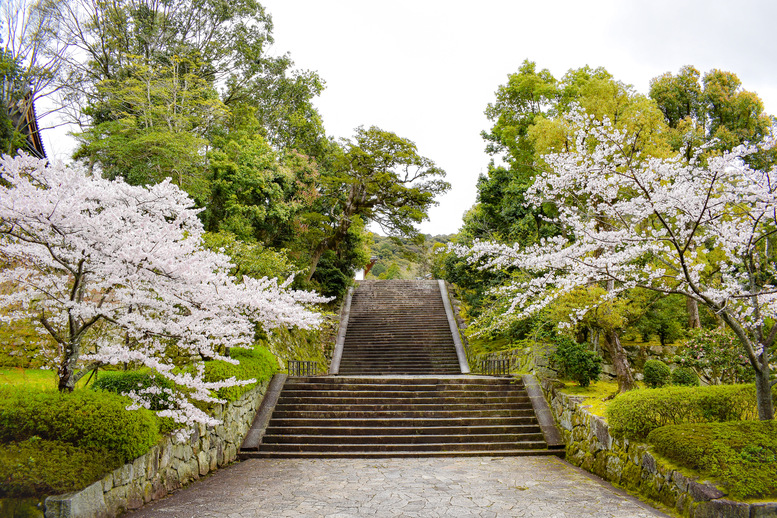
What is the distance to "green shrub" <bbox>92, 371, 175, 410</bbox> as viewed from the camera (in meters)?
5.73

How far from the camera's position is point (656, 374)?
27.3 ft

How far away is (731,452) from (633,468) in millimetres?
1558

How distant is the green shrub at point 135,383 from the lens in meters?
5.73

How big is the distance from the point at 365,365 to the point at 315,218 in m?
6.47

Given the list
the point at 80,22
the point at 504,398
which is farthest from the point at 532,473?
the point at 80,22

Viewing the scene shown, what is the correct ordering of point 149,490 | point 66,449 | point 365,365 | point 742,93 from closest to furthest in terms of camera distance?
point 66,449 → point 149,490 → point 365,365 → point 742,93

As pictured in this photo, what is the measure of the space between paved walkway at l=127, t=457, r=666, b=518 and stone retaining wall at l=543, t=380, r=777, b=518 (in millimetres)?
261

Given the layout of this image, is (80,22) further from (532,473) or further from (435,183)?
(532,473)

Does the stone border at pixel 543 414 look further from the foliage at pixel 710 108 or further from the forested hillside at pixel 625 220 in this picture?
the foliage at pixel 710 108

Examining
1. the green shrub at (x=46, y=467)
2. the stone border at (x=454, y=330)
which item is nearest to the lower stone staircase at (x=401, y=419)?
the green shrub at (x=46, y=467)

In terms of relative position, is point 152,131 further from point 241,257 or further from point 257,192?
point 241,257

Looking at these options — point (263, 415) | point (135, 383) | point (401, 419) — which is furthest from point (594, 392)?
point (135, 383)

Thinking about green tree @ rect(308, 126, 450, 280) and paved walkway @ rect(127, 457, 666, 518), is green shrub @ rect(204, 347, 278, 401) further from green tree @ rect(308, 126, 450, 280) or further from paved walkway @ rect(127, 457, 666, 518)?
green tree @ rect(308, 126, 450, 280)

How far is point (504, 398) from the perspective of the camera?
10000 millimetres
